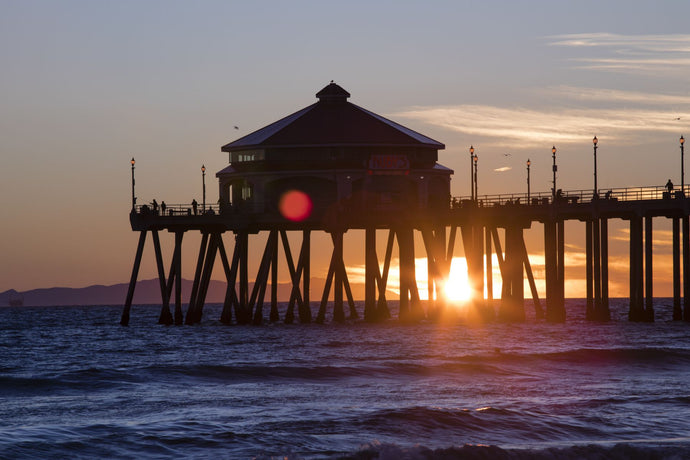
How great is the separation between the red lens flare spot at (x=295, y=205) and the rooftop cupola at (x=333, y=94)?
27.4 feet

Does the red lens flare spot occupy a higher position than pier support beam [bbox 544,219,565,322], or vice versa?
the red lens flare spot

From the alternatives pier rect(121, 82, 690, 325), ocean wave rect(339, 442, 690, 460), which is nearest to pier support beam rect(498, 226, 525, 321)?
pier rect(121, 82, 690, 325)

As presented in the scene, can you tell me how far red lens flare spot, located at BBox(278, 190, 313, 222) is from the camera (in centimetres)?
7812

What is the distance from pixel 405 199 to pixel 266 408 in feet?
140

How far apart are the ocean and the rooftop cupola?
64.5 ft

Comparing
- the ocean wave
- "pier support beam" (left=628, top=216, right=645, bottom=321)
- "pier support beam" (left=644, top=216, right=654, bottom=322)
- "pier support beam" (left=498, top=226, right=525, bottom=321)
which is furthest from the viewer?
"pier support beam" (left=498, top=226, right=525, bottom=321)

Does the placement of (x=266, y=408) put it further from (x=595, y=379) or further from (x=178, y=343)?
(x=178, y=343)

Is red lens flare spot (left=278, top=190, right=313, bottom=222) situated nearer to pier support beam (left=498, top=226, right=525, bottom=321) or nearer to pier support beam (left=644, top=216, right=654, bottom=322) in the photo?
pier support beam (left=498, top=226, right=525, bottom=321)

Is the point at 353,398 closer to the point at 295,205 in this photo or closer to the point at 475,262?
the point at 475,262

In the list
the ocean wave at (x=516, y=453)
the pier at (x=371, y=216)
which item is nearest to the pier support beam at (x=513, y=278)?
the pier at (x=371, y=216)

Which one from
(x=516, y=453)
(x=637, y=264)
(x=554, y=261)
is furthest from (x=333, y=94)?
(x=516, y=453)

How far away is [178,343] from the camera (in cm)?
6856

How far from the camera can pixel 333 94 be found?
277 feet

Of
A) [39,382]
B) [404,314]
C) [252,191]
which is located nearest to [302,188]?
[252,191]
